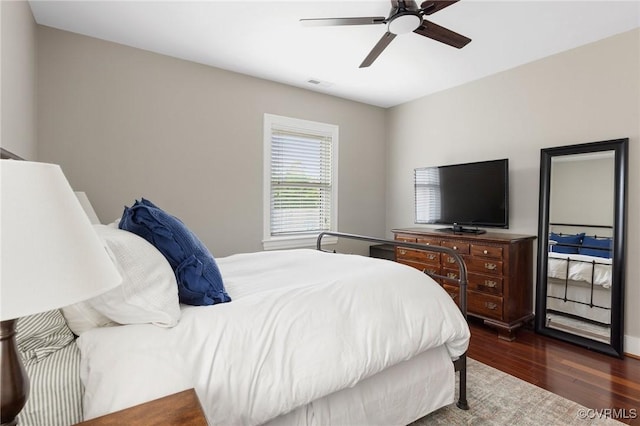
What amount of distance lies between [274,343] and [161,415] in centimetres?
50

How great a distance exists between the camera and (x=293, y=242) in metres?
4.06

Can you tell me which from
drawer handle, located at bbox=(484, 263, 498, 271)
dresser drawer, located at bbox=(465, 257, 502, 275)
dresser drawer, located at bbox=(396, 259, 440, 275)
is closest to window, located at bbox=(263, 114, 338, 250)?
dresser drawer, located at bbox=(396, 259, 440, 275)

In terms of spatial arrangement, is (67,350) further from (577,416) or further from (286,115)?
(286,115)

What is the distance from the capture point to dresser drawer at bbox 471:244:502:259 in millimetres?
3074

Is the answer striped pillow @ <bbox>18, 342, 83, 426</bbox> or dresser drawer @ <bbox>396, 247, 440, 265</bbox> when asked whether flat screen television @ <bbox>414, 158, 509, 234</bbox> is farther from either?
striped pillow @ <bbox>18, 342, 83, 426</bbox>

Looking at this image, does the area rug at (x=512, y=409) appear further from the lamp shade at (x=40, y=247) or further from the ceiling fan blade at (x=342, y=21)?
the ceiling fan blade at (x=342, y=21)

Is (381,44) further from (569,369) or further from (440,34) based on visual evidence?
(569,369)

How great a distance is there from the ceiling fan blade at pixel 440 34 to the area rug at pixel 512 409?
2.40 metres

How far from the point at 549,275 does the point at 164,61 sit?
4.23 meters

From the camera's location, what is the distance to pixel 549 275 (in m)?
3.13

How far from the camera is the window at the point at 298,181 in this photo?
3883 millimetres

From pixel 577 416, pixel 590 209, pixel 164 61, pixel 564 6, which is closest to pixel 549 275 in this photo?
pixel 590 209

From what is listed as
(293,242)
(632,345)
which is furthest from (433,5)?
(632,345)

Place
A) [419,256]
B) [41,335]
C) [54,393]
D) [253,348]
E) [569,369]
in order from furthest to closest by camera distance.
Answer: [419,256]
[569,369]
[253,348]
[41,335]
[54,393]
